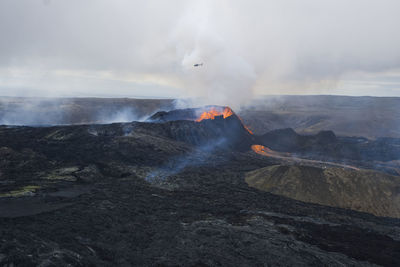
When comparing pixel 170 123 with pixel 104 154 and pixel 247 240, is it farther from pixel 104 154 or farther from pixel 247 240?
pixel 247 240

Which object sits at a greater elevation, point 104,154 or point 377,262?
point 104,154

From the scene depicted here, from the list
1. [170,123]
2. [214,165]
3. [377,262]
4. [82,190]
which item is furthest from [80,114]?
[377,262]

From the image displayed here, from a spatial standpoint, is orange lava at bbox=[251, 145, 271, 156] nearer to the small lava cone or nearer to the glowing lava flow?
the small lava cone

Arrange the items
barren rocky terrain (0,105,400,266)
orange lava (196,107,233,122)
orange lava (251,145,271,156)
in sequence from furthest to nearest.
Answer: orange lava (196,107,233,122)
orange lava (251,145,271,156)
barren rocky terrain (0,105,400,266)

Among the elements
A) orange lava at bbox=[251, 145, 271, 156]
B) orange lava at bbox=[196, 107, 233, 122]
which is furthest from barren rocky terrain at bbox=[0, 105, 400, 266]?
orange lava at bbox=[196, 107, 233, 122]

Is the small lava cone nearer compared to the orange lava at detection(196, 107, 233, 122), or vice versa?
the small lava cone

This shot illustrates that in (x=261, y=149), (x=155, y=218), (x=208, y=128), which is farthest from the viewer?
(x=261, y=149)

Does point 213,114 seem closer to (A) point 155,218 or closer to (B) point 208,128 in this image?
(B) point 208,128

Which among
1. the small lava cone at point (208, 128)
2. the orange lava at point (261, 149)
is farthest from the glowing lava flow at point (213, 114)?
the orange lava at point (261, 149)

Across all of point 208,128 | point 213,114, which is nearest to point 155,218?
point 208,128
